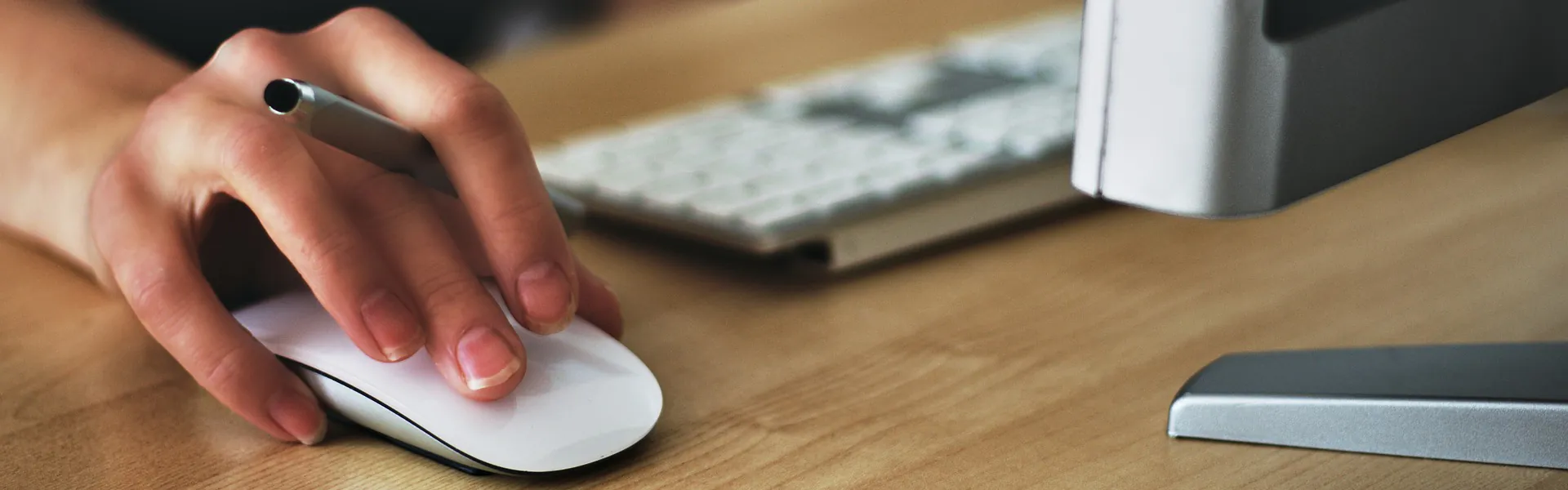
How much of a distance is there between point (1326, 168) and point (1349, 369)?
0.12m

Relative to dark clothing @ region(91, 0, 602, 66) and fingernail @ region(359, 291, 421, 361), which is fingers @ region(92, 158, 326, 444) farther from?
dark clothing @ region(91, 0, 602, 66)

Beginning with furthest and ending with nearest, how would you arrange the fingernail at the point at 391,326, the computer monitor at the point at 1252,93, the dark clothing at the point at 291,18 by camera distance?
the dark clothing at the point at 291,18 < the fingernail at the point at 391,326 < the computer monitor at the point at 1252,93

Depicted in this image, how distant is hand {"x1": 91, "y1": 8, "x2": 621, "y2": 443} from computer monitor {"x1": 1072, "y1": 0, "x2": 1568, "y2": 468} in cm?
19

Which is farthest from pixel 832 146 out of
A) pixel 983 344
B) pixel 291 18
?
pixel 291 18

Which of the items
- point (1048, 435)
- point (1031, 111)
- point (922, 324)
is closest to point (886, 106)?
point (1031, 111)

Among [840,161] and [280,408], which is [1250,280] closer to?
[840,161]

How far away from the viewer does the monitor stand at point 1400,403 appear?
0.39 m

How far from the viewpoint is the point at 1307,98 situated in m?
0.33

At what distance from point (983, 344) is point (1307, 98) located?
202 millimetres

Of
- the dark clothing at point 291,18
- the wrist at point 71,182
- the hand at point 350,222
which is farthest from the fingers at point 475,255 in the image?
the dark clothing at point 291,18

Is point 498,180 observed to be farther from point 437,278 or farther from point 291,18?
point 291,18

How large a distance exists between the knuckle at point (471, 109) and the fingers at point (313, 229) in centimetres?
4

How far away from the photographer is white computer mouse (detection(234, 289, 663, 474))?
1.31 ft

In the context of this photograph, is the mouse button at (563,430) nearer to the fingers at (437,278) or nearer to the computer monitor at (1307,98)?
the fingers at (437,278)
